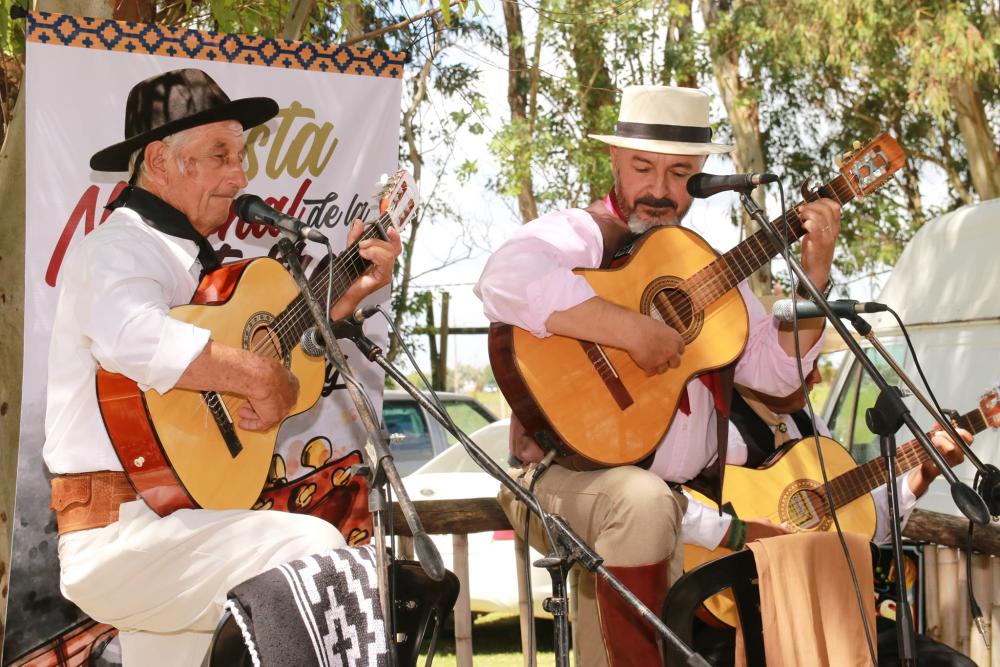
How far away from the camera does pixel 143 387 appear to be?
9.98 feet

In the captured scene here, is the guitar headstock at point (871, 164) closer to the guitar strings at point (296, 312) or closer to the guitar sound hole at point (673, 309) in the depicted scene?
the guitar sound hole at point (673, 309)

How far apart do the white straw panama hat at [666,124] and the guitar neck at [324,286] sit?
95 centimetres

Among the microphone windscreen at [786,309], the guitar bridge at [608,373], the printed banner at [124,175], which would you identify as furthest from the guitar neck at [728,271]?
the printed banner at [124,175]

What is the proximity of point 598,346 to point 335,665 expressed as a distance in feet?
4.68

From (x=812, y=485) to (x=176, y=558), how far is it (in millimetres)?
2364

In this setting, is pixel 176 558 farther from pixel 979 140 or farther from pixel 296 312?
pixel 979 140

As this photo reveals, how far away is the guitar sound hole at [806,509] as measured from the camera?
414 cm

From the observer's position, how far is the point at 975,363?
5.09 meters

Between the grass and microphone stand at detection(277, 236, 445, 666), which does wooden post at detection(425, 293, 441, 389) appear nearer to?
the grass

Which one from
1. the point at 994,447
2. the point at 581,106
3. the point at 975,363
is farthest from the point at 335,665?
the point at 581,106

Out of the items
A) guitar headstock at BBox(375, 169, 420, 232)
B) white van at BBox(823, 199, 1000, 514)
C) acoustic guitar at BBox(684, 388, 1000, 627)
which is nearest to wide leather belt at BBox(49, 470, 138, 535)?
guitar headstock at BBox(375, 169, 420, 232)

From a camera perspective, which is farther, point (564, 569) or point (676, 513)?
point (676, 513)

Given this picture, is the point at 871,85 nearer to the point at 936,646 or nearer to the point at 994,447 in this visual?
the point at 994,447

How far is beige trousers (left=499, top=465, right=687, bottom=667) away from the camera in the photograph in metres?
3.30
